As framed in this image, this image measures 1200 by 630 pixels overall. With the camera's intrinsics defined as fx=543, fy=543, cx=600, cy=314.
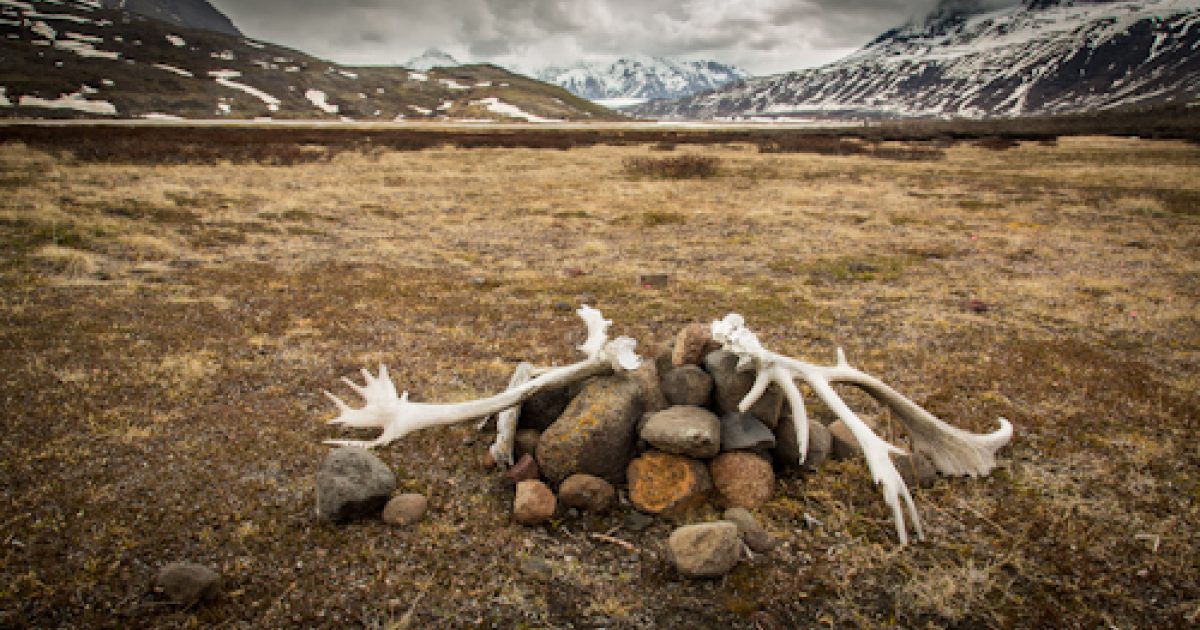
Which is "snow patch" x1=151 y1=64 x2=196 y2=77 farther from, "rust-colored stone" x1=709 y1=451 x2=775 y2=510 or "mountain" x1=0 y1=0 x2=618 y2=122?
"rust-colored stone" x1=709 y1=451 x2=775 y2=510

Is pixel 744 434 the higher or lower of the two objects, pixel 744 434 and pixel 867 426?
the lower

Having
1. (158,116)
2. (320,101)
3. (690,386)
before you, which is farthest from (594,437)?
(320,101)

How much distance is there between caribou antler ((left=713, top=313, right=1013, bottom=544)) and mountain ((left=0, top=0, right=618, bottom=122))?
A: 88.3m

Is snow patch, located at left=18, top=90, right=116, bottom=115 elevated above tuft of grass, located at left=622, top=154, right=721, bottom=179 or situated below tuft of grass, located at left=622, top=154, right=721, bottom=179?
above

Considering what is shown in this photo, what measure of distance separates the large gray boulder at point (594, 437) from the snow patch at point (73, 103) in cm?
9450

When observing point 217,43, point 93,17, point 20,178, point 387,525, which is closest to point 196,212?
point 20,178

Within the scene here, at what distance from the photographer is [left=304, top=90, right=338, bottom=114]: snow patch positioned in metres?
113

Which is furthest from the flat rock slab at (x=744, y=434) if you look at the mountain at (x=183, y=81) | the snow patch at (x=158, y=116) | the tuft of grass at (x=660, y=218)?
the snow patch at (x=158, y=116)

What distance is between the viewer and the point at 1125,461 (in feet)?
19.5

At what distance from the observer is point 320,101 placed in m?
117

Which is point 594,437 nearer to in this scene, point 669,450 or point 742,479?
point 669,450

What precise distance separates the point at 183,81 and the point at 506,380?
405 ft

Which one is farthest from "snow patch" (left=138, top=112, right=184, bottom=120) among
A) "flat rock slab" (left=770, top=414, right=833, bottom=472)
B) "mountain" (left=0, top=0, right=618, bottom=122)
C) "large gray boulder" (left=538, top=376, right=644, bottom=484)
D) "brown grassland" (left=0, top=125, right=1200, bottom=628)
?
"flat rock slab" (left=770, top=414, right=833, bottom=472)

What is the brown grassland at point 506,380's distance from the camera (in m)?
4.14
